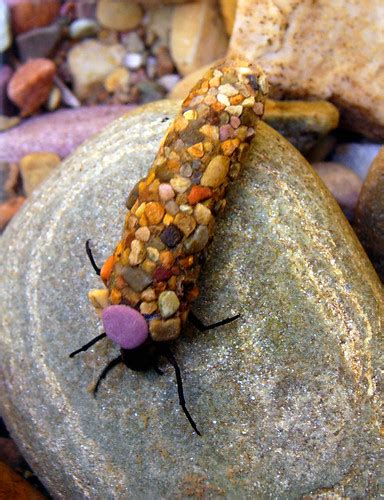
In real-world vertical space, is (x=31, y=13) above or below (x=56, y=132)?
above

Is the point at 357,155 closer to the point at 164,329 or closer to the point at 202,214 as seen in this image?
the point at 202,214

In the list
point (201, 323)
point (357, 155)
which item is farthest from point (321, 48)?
point (201, 323)

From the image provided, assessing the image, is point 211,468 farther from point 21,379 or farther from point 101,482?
point 21,379

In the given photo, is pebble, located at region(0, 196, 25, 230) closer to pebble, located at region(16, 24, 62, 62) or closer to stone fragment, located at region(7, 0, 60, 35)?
pebble, located at region(16, 24, 62, 62)

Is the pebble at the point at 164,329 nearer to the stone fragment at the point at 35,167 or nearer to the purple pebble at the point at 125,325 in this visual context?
the purple pebble at the point at 125,325

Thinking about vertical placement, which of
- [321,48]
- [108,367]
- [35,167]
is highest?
[321,48]

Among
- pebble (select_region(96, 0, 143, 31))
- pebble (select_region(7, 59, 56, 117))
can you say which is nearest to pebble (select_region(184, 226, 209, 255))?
pebble (select_region(7, 59, 56, 117))

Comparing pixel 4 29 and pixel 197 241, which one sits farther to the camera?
pixel 4 29
